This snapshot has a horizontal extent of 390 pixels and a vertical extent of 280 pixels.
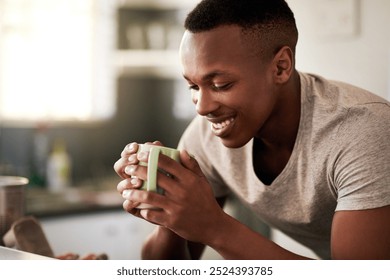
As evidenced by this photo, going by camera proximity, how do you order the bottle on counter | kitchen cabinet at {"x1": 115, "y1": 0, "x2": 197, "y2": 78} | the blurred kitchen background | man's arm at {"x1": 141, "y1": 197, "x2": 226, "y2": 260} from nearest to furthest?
man's arm at {"x1": 141, "y1": 197, "x2": 226, "y2": 260}
the blurred kitchen background
the bottle on counter
kitchen cabinet at {"x1": 115, "y1": 0, "x2": 197, "y2": 78}

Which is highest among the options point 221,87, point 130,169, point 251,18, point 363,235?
point 251,18

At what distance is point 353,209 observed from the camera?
87 centimetres

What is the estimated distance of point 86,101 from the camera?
9.58ft

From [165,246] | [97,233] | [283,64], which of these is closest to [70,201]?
[97,233]

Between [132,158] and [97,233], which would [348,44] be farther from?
[97,233]

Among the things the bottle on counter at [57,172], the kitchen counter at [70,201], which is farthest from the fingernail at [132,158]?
the bottle on counter at [57,172]

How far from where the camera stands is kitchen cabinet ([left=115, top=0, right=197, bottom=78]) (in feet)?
9.12

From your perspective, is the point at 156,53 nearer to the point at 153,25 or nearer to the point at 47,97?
the point at 153,25

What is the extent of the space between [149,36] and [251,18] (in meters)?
1.95

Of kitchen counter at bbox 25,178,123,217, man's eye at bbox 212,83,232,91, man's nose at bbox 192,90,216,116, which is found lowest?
kitchen counter at bbox 25,178,123,217

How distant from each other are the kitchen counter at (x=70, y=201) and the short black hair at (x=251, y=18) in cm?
141

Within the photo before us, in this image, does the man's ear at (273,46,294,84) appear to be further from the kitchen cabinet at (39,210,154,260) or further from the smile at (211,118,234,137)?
the kitchen cabinet at (39,210,154,260)

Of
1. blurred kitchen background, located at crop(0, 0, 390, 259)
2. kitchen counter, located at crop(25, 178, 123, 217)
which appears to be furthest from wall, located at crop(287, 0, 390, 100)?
kitchen counter, located at crop(25, 178, 123, 217)

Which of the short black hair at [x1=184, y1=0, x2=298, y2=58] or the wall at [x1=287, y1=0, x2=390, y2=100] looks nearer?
the short black hair at [x1=184, y1=0, x2=298, y2=58]
